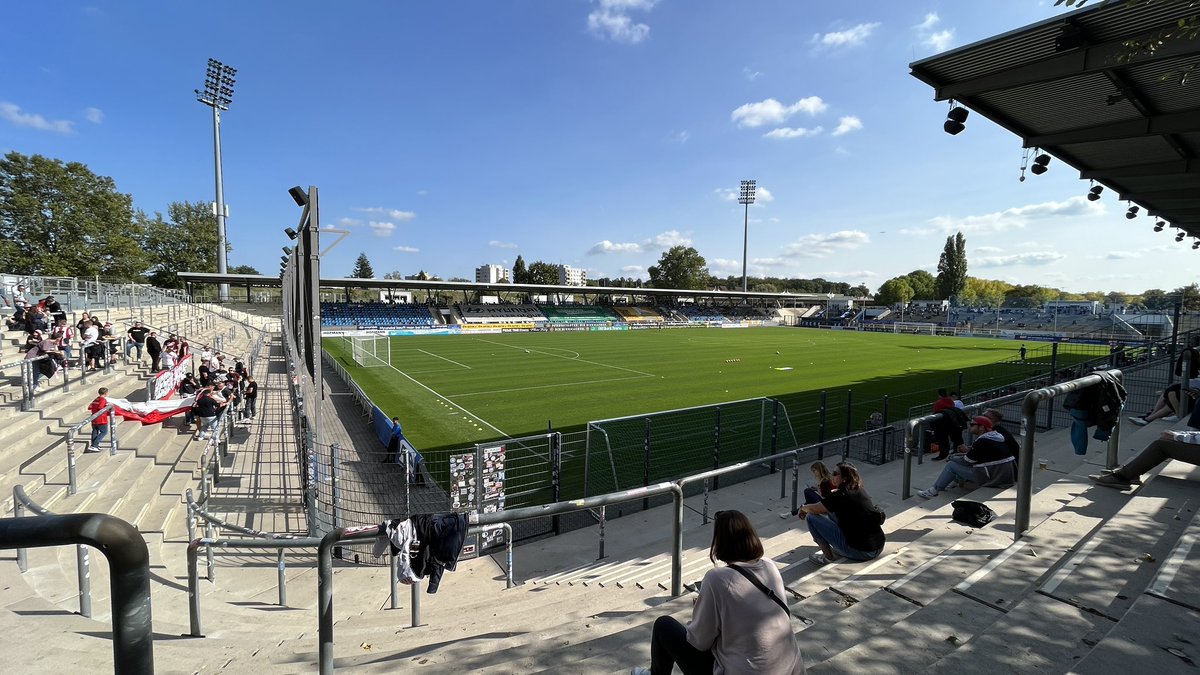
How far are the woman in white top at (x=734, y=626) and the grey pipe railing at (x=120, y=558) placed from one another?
6.55 feet

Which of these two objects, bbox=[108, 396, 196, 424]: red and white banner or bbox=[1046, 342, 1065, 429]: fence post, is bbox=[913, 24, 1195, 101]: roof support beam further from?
bbox=[108, 396, 196, 424]: red and white banner

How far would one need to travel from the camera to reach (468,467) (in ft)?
27.3

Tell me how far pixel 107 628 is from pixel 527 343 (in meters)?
39.9

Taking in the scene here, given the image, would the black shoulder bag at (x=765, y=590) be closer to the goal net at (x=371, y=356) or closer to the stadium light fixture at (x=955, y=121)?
the stadium light fixture at (x=955, y=121)

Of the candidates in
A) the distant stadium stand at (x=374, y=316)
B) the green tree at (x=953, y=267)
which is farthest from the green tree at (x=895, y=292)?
the distant stadium stand at (x=374, y=316)

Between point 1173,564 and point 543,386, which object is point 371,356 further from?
point 1173,564

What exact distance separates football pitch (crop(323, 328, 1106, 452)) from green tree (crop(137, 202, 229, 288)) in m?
43.2

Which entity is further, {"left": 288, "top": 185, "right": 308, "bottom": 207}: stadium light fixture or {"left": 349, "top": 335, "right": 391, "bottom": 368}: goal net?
{"left": 349, "top": 335, "right": 391, "bottom": 368}: goal net

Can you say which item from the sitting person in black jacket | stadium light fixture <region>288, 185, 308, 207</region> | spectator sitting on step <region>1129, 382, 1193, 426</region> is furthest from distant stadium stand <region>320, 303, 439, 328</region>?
spectator sitting on step <region>1129, 382, 1193, 426</region>

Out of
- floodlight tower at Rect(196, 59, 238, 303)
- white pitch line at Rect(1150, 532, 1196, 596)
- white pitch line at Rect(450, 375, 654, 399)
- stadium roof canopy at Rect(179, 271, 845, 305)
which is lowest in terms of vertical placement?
white pitch line at Rect(450, 375, 654, 399)

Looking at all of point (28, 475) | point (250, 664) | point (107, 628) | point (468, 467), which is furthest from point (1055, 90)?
point (28, 475)

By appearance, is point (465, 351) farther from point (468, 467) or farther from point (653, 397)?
point (468, 467)

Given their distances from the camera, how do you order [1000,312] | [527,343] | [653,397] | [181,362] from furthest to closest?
1. [1000,312]
2. [527,343]
3. [653,397]
4. [181,362]

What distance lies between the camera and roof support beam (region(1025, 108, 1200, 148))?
9.33 metres
